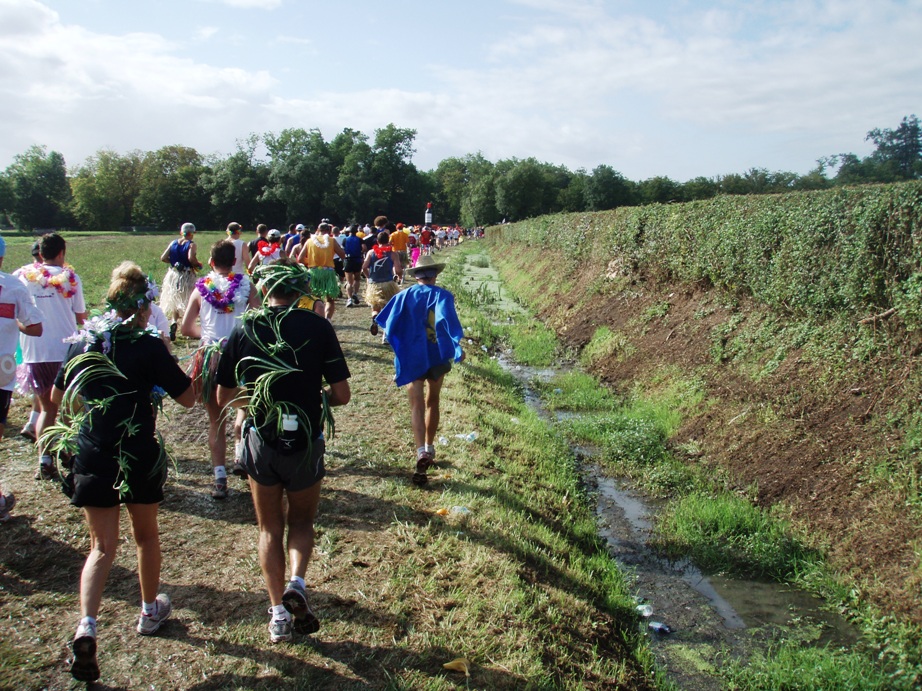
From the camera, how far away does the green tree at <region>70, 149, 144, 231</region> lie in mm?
82625

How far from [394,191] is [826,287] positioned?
70.2m

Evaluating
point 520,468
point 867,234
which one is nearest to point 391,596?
point 520,468

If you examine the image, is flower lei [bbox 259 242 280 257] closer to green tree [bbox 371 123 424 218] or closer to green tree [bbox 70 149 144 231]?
green tree [bbox 371 123 424 218]

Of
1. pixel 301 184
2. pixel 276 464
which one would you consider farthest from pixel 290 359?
pixel 301 184

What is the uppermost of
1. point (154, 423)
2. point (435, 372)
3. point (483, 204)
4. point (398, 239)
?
point (483, 204)

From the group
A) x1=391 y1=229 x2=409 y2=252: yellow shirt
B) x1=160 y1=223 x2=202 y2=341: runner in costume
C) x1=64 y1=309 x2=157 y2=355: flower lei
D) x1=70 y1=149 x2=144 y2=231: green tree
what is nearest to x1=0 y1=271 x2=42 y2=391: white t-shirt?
x1=64 y1=309 x2=157 y2=355: flower lei

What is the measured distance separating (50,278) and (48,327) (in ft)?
1.44

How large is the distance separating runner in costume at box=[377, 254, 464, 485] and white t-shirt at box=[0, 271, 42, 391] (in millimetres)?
2722

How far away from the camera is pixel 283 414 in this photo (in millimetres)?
3471

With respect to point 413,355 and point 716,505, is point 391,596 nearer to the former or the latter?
point 413,355

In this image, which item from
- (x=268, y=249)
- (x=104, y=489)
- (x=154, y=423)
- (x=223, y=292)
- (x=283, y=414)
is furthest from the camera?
(x=268, y=249)

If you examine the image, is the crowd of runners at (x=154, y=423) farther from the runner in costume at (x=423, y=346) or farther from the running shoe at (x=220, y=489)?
the runner in costume at (x=423, y=346)

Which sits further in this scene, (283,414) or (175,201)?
(175,201)

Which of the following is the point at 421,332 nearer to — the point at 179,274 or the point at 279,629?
the point at 279,629
